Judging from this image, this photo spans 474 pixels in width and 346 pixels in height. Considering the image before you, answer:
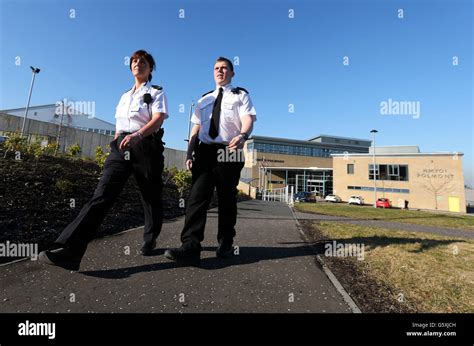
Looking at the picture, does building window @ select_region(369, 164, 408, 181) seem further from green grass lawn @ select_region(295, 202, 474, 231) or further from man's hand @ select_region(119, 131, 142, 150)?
man's hand @ select_region(119, 131, 142, 150)

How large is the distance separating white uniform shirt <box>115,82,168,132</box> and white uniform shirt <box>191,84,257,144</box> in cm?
47

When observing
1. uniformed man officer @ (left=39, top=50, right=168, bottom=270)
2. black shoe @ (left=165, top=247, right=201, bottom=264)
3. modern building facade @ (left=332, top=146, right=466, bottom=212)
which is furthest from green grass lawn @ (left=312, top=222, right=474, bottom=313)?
modern building facade @ (left=332, top=146, right=466, bottom=212)

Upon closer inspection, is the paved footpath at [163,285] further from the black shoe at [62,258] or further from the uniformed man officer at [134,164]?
the uniformed man officer at [134,164]

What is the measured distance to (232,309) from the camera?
175 cm

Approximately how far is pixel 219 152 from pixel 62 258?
1.79 meters

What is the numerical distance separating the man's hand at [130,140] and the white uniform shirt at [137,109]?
0.63 feet

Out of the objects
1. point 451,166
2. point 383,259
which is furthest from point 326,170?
point 383,259

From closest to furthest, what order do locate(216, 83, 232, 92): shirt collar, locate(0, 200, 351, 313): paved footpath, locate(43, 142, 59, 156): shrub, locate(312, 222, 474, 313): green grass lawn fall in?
locate(0, 200, 351, 313): paved footpath < locate(312, 222, 474, 313): green grass lawn < locate(216, 83, 232, 92): shirt collar < locate(43, 142, 59, 156): shrub

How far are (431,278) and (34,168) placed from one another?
844cm

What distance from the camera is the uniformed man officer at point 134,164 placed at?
2188 millimetres

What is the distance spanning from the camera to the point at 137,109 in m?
2.64

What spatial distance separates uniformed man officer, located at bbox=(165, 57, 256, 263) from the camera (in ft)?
8.59

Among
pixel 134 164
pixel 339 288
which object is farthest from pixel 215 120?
pixel 339 288
